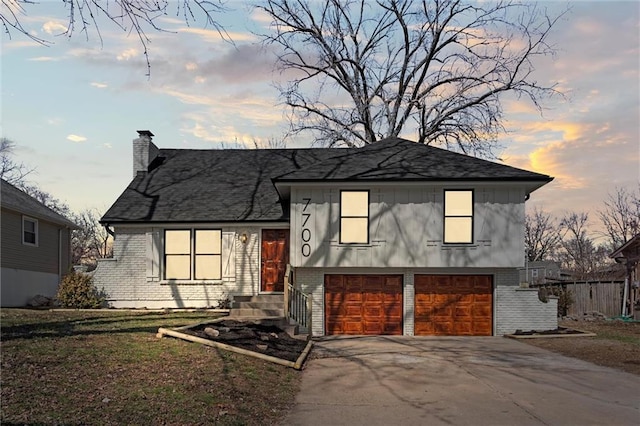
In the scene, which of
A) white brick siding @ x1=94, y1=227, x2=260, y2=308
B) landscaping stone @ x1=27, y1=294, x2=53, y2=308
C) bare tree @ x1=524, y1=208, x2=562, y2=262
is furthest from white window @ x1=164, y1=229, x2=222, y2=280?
bare tree @ x1=524, y1=208, x2=562, y2=262

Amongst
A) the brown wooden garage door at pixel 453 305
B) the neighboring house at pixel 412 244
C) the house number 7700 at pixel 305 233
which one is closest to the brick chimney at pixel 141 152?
the neighboring house at pixel 412 244

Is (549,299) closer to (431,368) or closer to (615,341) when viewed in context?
(615,341)

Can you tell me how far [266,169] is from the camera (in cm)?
2375

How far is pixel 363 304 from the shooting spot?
18500 millimetres

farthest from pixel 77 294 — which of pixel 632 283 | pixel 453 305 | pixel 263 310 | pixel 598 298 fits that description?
pixel 632 283

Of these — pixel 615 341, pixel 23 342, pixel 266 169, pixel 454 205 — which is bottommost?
pixel 615 341

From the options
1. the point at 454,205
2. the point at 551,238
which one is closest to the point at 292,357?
the point at 454,205

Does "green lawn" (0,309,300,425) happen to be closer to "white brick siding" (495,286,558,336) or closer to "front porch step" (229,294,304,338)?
"front porch step" (229,294,304,338)

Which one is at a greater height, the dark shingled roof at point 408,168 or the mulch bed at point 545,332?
the dark shingled roof at point 408,168

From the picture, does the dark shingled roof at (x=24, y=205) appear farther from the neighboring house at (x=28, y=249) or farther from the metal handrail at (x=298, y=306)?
the metal handrail at (x=298, y=306)

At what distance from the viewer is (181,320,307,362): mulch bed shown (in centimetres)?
1198

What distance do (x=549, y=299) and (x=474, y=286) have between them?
7.95ft

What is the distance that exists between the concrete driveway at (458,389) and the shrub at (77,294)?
8905mm

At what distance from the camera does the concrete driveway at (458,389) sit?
800 cm
